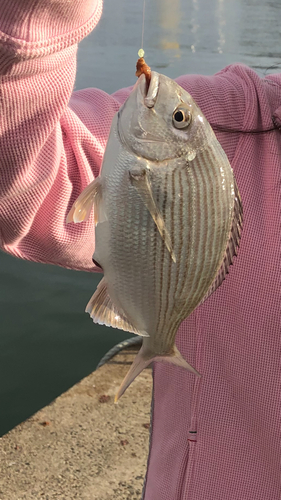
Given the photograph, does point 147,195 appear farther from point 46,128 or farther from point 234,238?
point 46,128

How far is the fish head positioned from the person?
7.2 inches

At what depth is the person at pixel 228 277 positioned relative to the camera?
101cm

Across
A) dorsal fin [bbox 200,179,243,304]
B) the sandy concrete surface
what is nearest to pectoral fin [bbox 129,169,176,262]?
dorsal fin [bbox 200,179,243,304]

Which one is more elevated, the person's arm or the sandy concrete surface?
the person's arm

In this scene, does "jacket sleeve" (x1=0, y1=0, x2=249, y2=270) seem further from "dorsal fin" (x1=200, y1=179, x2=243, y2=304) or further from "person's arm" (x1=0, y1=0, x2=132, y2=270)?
"dorsal fin" (x1=200, y1=179, x2=243, y2=304)

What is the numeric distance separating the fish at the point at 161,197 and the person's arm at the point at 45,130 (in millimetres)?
165

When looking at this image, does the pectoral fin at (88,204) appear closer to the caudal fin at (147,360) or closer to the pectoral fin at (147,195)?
the pectoral fin at (147,195)

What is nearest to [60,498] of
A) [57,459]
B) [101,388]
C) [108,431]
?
[57,459]

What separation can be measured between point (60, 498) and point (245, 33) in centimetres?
2173

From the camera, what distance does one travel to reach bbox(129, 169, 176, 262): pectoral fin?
29.9 inches

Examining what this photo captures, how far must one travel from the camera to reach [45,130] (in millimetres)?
914

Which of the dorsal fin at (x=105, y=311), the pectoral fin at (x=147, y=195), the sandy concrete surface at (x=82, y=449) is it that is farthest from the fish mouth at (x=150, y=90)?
the sandy concrete surface at (x=82, y=449)

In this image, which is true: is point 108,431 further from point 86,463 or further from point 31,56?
point 31,56

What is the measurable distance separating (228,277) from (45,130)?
52cm
